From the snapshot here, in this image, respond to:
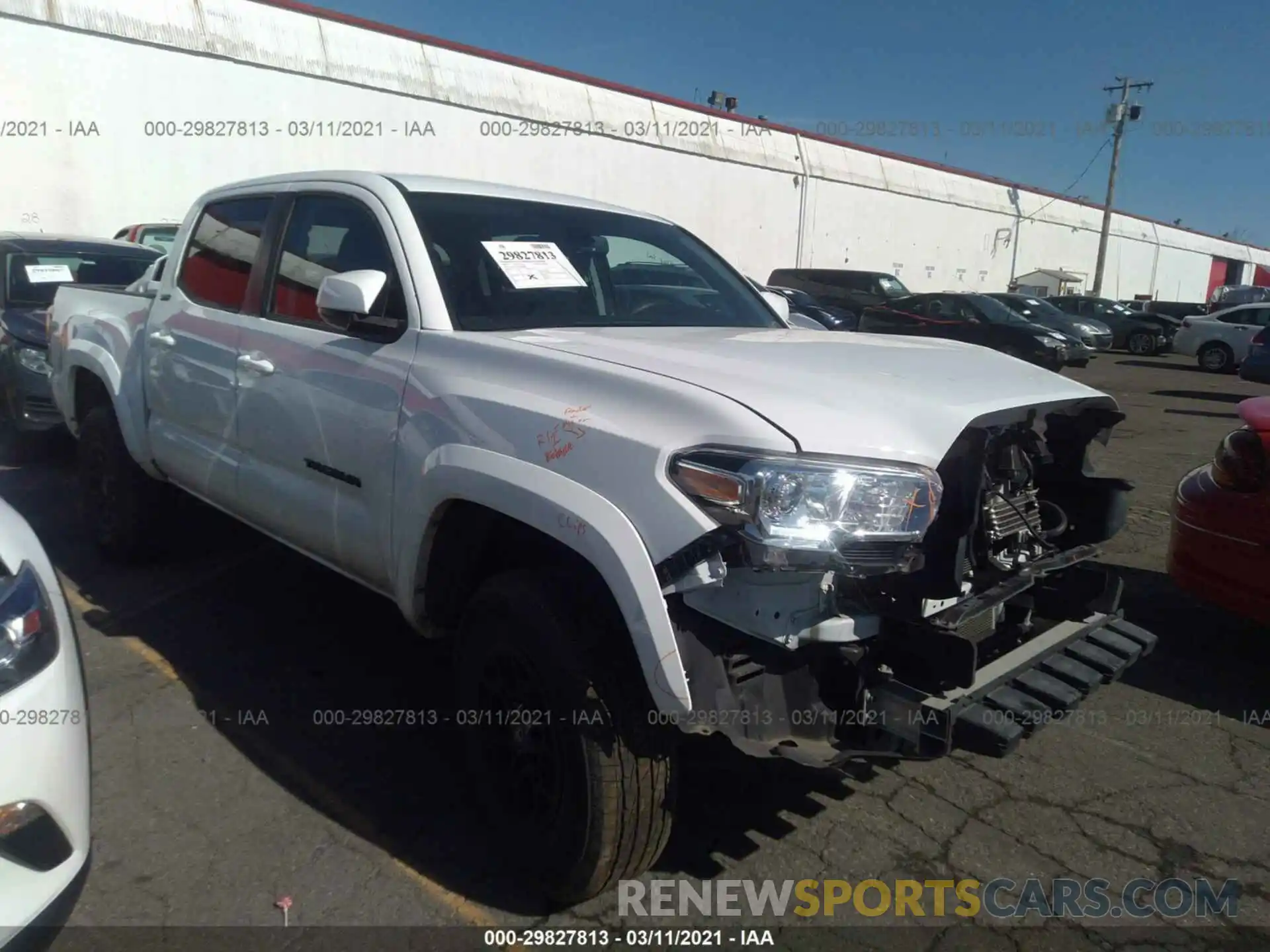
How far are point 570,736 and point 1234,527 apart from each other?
2983 mm

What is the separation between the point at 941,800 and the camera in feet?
10.6

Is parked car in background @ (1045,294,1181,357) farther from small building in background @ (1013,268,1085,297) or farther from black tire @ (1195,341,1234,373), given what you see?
small building in background @ (1013,268,1085,297)

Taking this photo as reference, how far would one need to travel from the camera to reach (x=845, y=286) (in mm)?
24344

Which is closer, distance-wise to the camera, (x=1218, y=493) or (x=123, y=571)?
(x=1218, y=493)

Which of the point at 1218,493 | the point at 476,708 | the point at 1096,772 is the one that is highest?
the point at 1218,493

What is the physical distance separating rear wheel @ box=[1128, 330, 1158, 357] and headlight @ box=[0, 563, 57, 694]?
29.1 meters

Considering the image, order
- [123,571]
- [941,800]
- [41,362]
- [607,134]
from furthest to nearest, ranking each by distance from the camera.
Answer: [607,134] → [41,362] → [123,571] → [941,800]

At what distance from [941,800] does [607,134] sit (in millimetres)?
25273

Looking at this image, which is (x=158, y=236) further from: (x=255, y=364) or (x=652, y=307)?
(x=652, y=307)

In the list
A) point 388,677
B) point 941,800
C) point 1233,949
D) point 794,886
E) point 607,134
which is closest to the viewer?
point 1233,949

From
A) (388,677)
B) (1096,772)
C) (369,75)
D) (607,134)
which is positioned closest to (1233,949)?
(1096,772)

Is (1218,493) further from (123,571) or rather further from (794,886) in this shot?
(123,571)

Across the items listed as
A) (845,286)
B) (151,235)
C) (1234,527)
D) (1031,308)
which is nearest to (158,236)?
(151,235)

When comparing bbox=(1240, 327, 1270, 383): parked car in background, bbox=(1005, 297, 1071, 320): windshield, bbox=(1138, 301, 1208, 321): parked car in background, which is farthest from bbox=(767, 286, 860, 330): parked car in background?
bbox=(1138, 301, 1208, 321): parked car in background
